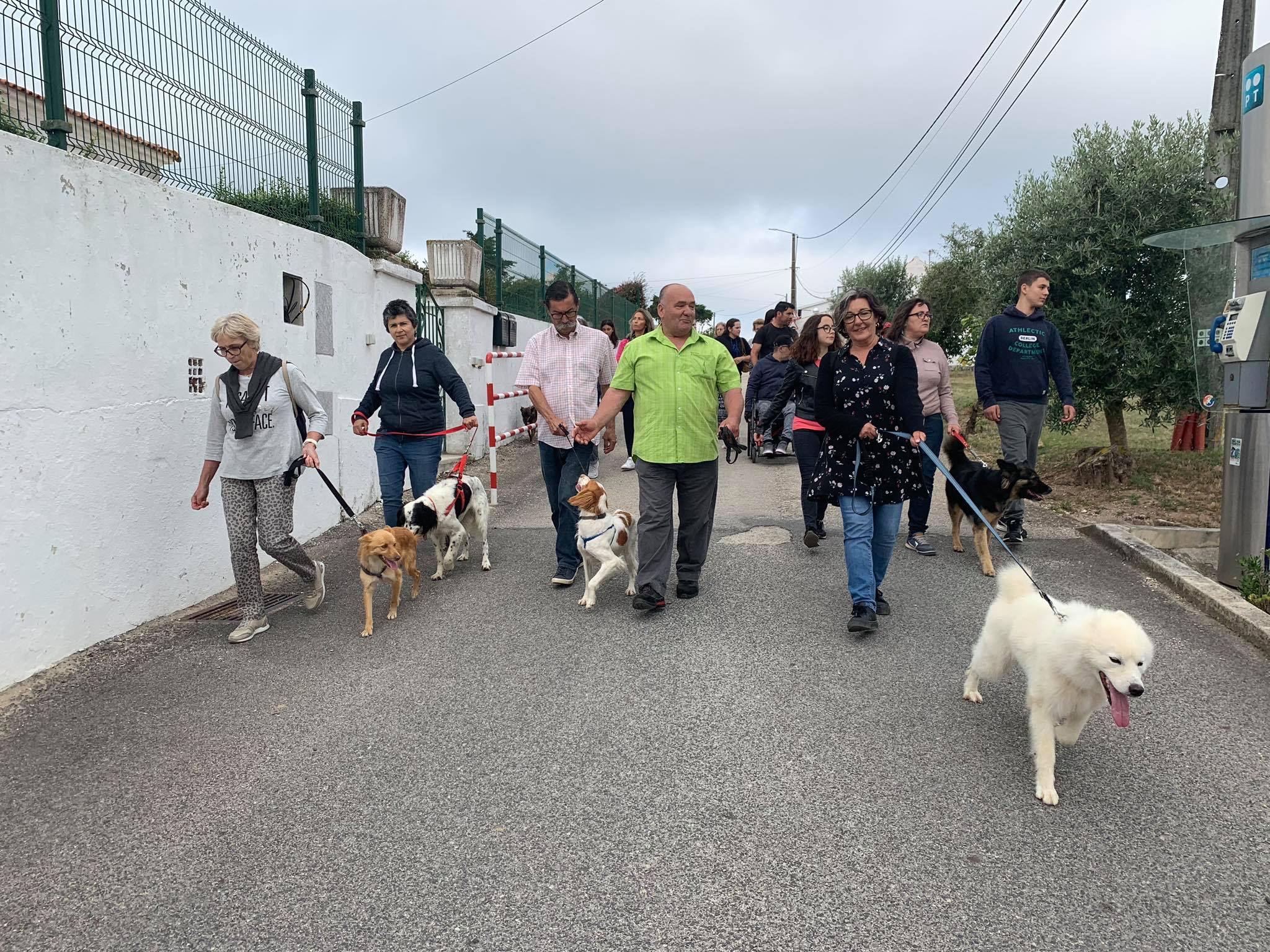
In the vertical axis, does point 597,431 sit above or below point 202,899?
above

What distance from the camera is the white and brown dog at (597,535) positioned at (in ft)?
17.9

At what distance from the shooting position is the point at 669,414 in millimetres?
5168

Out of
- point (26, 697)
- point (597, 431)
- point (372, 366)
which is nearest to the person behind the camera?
point (26, 697)

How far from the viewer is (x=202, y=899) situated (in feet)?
8.28

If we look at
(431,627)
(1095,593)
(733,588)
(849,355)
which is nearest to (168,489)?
(431,627)

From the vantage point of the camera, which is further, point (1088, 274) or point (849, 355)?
point (1088, 274)

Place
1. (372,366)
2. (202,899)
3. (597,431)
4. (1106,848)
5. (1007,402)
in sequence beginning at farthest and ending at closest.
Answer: (372,366) < (1007,402) < (597,431) < (1106,848) < (202,899)

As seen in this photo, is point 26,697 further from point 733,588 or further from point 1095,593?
point 1095,593

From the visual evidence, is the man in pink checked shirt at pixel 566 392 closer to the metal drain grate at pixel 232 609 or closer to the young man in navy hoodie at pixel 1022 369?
the metal drain grate at pixel 232 609

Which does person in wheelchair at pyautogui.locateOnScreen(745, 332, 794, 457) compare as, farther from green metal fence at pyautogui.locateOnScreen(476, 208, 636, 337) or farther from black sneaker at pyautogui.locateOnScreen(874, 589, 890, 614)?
black sneaker at pyautogui.locateOnScreen(874, 589, 890, 614)

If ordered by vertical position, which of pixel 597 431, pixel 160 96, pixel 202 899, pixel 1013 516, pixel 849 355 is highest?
pixel 160 96

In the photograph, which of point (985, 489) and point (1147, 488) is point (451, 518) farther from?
point (1147, 488)

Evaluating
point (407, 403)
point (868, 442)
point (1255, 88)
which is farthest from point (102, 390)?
point (1255, 88)

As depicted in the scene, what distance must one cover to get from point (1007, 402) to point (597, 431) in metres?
3.58
